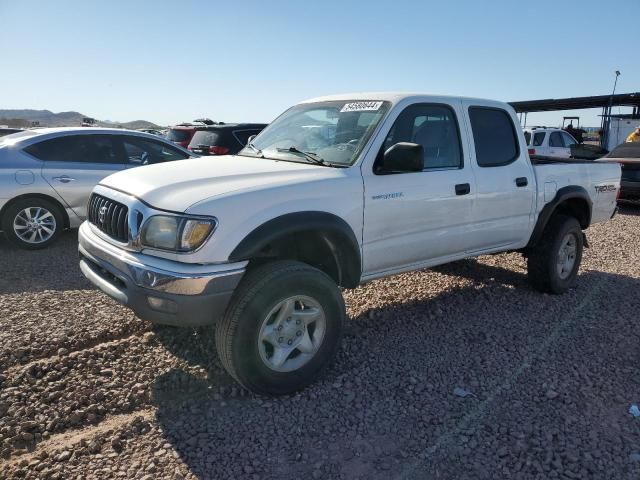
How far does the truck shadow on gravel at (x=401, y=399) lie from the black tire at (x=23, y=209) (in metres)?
3.52

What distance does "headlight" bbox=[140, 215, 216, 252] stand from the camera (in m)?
2.92

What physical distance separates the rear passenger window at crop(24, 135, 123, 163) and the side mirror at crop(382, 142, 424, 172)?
501cm

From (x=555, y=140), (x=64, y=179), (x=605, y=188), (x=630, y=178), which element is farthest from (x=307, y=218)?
(x=555, y=140)

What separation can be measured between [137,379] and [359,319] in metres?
1.99

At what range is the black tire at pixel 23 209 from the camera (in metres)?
6.49

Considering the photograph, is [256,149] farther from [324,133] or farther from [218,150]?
[218,150]

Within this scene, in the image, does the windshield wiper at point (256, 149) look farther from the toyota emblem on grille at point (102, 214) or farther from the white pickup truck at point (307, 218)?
the toyota emblem on grille at point (102, 214)

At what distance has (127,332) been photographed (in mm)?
4219

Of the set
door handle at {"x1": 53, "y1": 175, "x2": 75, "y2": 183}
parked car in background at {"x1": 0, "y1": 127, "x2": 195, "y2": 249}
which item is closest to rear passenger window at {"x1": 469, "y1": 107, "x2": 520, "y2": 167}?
parked car in background at {"x1": 0, "y1": 127, "x2": 195, "y2": 249}

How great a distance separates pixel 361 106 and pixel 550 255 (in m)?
2.65

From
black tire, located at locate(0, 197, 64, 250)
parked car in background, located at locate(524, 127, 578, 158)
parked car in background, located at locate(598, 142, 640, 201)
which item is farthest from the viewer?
parked car in background, located at locate(524, 127, 578, 158)

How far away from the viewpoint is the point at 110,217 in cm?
337

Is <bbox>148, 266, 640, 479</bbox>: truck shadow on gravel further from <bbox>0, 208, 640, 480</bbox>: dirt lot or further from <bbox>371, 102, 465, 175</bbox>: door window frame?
<bbox>371, 102, 465, 175</bbox>: door window frame

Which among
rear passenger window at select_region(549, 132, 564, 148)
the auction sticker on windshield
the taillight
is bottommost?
rear passenger window at select_region(549, 132, 564, 148)
